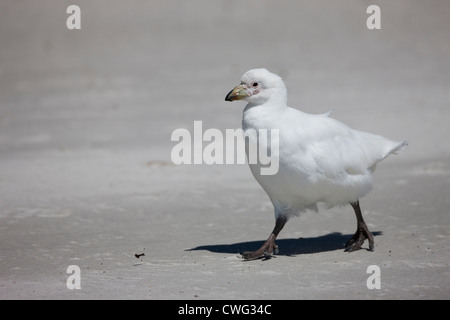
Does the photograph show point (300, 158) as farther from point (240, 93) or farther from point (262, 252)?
point (262, 252)

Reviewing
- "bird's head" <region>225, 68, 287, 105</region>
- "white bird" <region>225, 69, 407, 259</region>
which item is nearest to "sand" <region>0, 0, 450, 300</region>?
"white bird" <region>225, 69, 407, 259</region>

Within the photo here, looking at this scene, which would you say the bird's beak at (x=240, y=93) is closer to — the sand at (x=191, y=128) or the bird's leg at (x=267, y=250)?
the bird's leg at (x=267, y=250)

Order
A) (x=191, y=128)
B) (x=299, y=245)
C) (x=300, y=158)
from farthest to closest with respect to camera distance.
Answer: (x=191, y=128), (x=299, y=245), (x=300, y=158)

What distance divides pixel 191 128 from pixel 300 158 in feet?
25.5

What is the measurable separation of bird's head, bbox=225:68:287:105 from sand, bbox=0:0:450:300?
5.63 ft

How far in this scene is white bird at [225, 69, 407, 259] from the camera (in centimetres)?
788

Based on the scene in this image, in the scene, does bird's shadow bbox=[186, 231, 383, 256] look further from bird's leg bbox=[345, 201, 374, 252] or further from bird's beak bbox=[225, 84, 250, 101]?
bird's beak bbox=[225, 84, 250, 101]

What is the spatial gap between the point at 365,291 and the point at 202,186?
17.9 feet

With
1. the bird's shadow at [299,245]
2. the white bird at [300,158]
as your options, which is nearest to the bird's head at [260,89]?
the white bird at [300,158]

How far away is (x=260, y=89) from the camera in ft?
26.7

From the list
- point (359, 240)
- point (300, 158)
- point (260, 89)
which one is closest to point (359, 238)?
point (359, 240)

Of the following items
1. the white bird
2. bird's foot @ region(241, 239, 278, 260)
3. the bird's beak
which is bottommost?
bird's foot @ region(241, 239, 278, 260)

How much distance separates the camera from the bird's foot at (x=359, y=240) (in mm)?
8422

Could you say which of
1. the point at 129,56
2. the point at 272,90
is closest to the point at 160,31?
the point at 129,56
